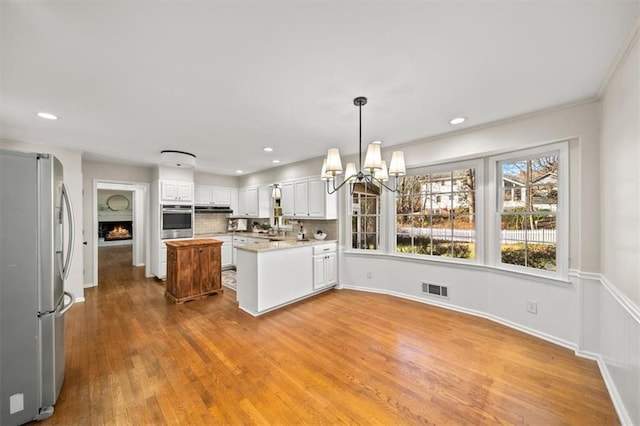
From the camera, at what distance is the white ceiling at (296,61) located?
1.38m

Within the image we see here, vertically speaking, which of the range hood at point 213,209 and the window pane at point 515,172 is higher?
the window pane at point 515,172

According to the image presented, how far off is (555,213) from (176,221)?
636 cm

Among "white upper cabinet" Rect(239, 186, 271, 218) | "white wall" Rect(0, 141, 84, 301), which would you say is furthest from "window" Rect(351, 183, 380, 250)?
"white wall" Rect(0, 141, 84, 301)

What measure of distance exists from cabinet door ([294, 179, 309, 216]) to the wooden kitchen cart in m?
1.65

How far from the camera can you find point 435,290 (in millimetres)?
3754

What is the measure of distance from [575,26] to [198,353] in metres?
3.84

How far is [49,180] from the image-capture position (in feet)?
5.51

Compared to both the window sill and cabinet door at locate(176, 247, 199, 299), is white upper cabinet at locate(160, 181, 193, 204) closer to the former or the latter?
cabinet door at locate(176, 247, 199, 299)

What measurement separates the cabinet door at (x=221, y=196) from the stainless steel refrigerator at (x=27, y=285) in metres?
4.91

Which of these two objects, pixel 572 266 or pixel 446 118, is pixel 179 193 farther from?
pixel 572 266

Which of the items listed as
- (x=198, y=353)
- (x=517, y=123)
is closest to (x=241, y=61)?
(x=198, y=353)

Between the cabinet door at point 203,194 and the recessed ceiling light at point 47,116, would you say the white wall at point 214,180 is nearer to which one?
the cabinet door at point 203,194

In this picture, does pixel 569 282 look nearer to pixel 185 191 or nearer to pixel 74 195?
pixel 185 191

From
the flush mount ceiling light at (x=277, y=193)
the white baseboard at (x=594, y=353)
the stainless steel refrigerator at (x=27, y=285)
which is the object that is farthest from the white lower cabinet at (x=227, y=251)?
the stainless steel refrigerator at (x=27, y=285)
